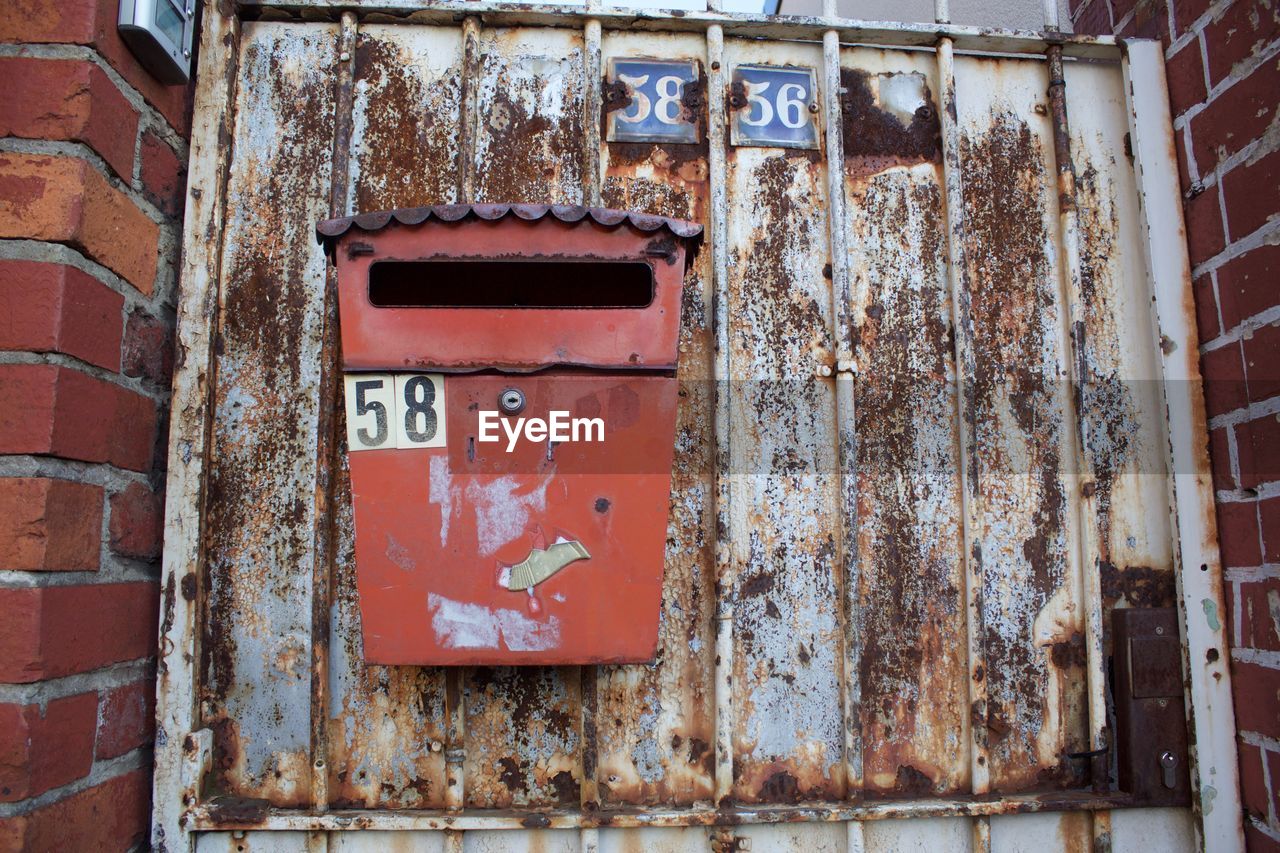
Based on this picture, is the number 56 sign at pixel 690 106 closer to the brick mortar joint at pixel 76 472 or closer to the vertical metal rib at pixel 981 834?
the brick mortar joint at pixel 76 472

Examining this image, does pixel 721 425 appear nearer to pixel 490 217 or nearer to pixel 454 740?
pixel 490 217

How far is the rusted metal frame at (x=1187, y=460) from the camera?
186 cm

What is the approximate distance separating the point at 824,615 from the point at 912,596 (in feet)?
0.75

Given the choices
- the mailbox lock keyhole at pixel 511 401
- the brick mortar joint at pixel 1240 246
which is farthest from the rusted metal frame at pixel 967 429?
the mailbox lock keyhole at pixel 511 401

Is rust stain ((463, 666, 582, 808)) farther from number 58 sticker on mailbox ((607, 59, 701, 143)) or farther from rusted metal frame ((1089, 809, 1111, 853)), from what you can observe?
number 58 sticker on mailbox ((607, 59, 701, 143))

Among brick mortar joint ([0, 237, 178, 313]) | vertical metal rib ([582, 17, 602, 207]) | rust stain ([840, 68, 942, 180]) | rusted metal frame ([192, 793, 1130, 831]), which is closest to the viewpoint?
brick mortar joint ([0, 237, 178, 313])

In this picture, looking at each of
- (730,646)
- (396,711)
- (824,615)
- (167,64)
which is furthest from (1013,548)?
(167,64)

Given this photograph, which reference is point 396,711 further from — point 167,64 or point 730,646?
point 167,64

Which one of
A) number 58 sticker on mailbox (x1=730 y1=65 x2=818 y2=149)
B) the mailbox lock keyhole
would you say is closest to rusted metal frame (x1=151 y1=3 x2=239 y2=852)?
the mailbox lock keyhole

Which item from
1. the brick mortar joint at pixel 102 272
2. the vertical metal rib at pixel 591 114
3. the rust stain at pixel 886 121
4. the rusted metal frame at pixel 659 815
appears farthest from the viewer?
the rust stain at pixel 886 121

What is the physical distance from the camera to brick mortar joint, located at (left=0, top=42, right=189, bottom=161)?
62.1 inches

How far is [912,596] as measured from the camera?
1.93m

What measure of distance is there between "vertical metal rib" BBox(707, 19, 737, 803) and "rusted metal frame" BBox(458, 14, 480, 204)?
0.60m

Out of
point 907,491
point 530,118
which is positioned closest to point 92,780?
point 530,118
